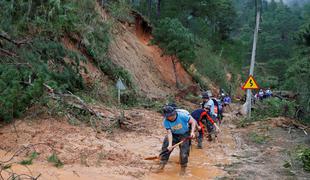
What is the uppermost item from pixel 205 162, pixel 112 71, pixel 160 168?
pixel 112 71

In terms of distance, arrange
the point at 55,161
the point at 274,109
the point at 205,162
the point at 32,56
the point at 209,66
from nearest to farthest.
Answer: the point at 55,161 → the point at 205,162 → the point at 32,56 → the point at 274,109 → the point at 209,66

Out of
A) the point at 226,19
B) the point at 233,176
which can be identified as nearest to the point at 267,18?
the point at 226,19

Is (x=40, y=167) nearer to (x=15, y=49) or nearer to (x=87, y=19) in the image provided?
(x=15, y=49)

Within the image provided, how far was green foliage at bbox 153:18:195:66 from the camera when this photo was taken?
25.3m

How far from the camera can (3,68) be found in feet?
31.8

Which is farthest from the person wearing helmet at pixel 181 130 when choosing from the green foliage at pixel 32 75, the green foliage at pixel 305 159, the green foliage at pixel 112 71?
the green foliage at pixel 112 71

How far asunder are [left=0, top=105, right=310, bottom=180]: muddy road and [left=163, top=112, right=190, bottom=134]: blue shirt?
0.92 metres

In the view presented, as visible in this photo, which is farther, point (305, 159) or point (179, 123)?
point (305, 159)

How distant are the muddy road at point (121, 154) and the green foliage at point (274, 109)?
16.0 feet

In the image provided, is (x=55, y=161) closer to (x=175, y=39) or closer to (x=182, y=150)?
(x=182, y=150)

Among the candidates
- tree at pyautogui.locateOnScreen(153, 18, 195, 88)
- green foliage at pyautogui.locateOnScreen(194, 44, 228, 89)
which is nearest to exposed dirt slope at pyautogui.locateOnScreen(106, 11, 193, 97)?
tree at pyautogui.locateOnScreen(153, 18, 195, 88)

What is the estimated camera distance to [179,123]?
27.0 ft

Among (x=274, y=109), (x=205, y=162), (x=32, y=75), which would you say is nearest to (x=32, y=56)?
(x=32, y=75)

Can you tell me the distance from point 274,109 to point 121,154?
11.2 metres
